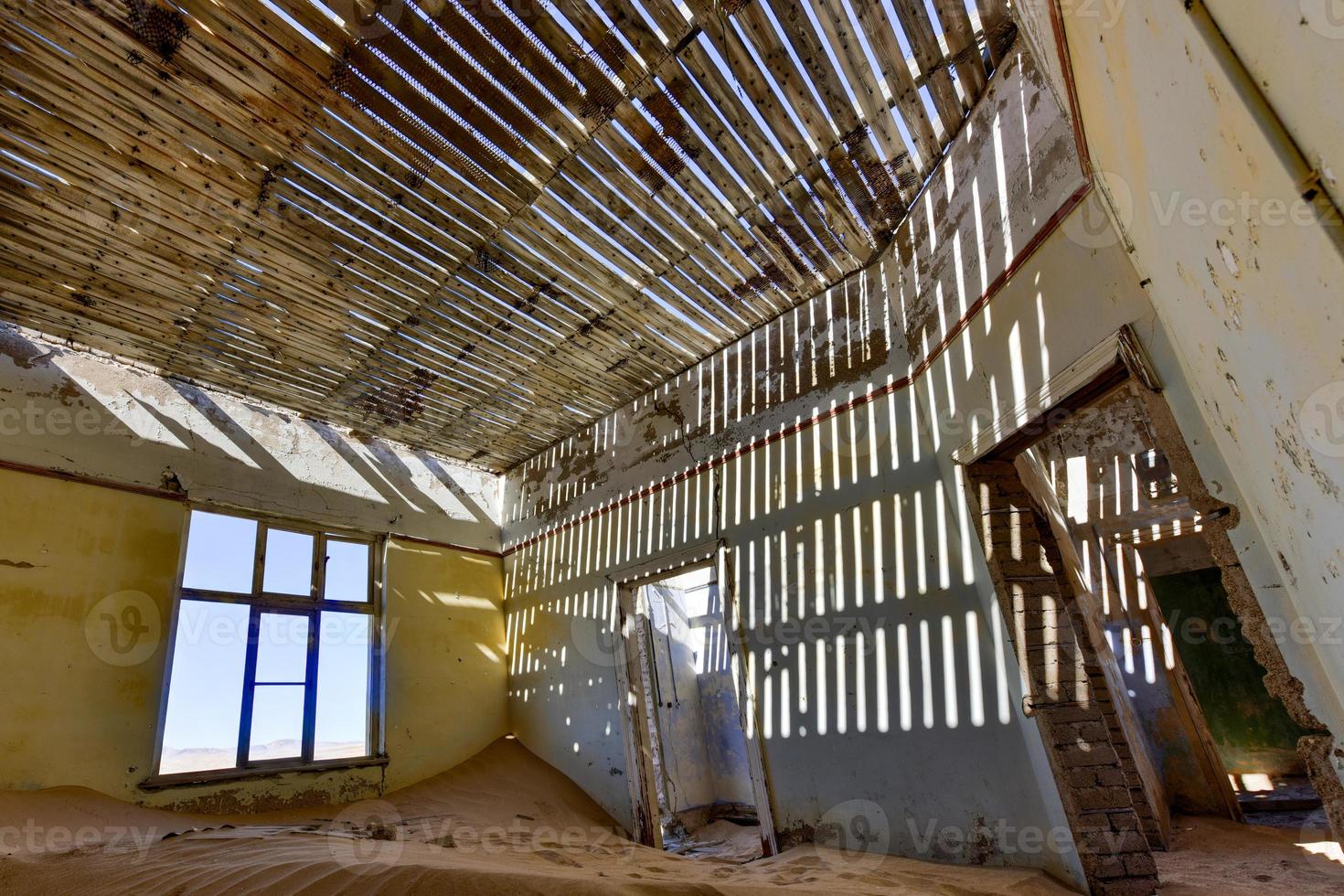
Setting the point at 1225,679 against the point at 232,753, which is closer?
the point at 232,753

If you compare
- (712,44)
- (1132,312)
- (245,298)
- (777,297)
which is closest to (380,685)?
(245,298)

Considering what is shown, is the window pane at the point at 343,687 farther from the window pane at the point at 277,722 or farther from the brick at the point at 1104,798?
the brick at the point at 1104,798

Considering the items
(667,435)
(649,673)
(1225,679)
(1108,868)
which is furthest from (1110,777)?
(1225,679)

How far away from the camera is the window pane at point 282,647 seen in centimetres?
591

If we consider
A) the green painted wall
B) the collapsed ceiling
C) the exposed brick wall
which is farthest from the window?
the green painted wall

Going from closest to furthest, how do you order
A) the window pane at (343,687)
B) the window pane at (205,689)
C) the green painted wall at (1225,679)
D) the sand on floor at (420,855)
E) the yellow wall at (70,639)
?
the sand on floor at (420,855) < the yellow wall at (70,639) < the window pane at (205,689) < the window pane at (343,687) < the green painted wall at (1225,679)

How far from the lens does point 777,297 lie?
5535 mm

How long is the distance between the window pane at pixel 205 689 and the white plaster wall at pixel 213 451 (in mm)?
1071

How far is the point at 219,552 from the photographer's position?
19.7ft

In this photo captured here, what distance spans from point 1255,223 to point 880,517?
3.81m

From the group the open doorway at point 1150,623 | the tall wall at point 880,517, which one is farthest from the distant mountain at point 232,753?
the open doorway at point 1150,623

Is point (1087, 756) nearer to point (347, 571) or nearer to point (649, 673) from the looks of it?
point (649, 673)

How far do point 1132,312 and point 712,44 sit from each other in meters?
2.39

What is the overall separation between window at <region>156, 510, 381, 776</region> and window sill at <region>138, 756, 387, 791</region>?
0.03 m
